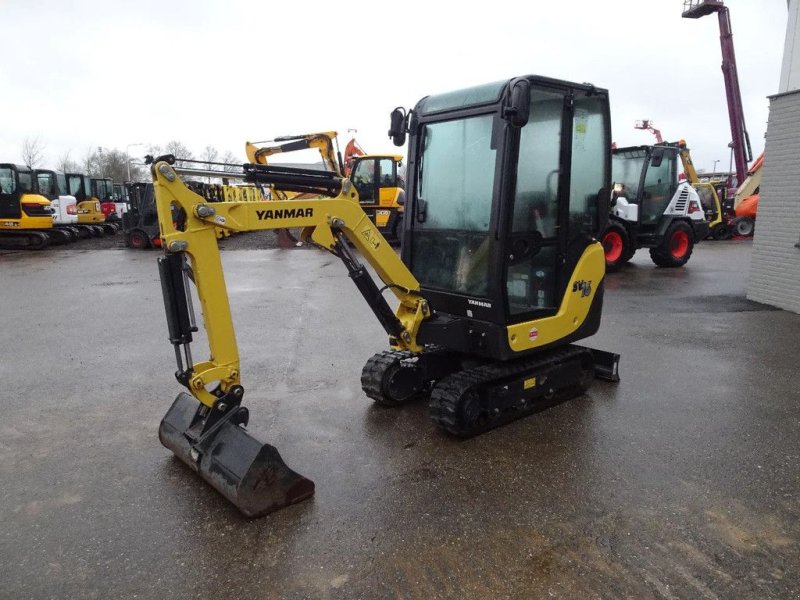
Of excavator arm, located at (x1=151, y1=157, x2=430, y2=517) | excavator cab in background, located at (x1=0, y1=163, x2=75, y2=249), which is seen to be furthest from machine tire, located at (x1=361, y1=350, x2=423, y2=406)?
excavator cab in background, located at (x1=0, y1=163, x2=75, y2=249)

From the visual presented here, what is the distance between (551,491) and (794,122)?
8022mm

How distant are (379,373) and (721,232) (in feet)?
70.6

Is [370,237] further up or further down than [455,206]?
further down

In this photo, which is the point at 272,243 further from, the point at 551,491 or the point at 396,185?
the point at 551,491

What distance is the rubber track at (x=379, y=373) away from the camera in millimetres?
4844

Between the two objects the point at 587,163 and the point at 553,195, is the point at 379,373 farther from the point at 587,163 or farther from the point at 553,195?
the point at 587,163

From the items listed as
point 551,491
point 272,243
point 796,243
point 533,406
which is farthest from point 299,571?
point 272,243

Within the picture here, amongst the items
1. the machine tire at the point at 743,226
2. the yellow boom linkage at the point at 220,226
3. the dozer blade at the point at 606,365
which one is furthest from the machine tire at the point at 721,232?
the yellow boom linkage at the point at 220,226

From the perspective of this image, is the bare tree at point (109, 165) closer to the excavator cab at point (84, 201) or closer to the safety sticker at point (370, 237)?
the excavator cab at point (84, 201)

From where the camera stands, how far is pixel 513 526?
324cm

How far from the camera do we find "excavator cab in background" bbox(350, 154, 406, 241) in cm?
1734

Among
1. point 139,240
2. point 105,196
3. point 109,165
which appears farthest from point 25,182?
point 109,165

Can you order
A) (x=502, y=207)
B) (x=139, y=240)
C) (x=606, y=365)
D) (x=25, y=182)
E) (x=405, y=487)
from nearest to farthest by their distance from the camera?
1. (x=405, y=487)
2. (x=502, y=207)
3. (x=606, y=365)
4. (x=25, y=182)
5. (x=139, y=240)

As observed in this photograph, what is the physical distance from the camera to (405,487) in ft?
12.0
